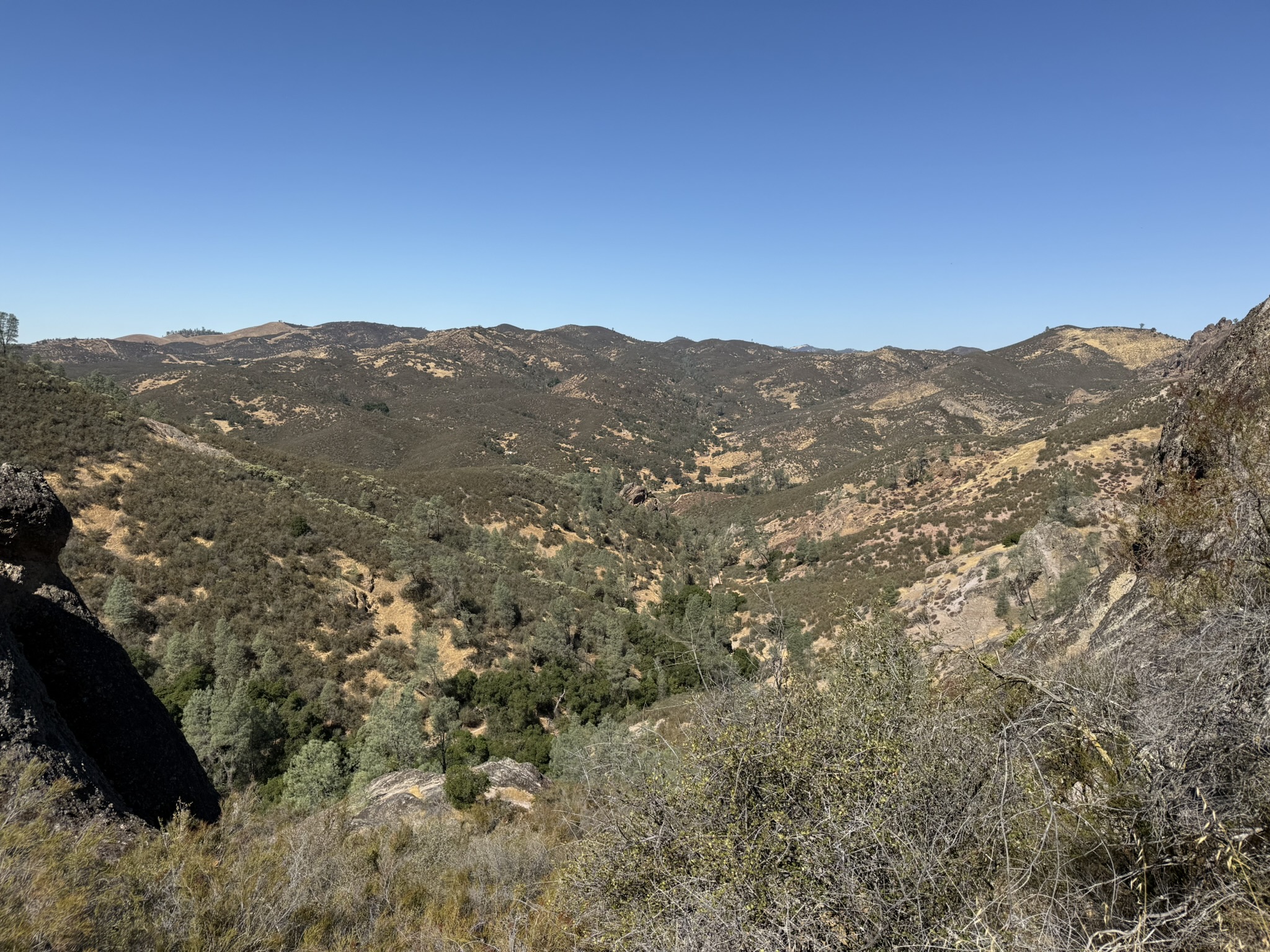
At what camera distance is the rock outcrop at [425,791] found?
11586mm

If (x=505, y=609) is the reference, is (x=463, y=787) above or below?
above

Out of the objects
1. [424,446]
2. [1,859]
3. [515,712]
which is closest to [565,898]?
[1,859]

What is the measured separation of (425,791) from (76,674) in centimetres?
739

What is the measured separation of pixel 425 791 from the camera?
12.9 meters

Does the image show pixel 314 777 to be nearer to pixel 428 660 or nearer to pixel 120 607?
pixel 428 660

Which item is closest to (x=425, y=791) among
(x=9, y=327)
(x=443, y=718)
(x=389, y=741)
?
(x=389, y=741)

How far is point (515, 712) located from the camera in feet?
68.5

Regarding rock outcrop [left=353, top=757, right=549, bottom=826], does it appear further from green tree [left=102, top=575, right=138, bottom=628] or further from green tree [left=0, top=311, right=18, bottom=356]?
green tree [left=0, top=311, right=18, bottom=356]

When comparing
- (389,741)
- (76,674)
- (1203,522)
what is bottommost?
(389,741)

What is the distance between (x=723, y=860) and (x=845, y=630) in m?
6.96

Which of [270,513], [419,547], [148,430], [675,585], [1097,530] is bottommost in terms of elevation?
[675,585]

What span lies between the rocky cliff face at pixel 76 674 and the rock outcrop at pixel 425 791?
3265 millimetres

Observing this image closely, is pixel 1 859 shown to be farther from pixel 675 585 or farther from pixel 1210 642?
pixel 675 585

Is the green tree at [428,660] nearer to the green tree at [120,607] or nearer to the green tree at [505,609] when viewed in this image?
the green tree at [505,609]
